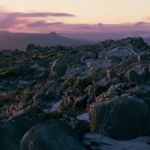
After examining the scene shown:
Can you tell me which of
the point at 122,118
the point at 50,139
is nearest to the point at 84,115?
the point at 122,118

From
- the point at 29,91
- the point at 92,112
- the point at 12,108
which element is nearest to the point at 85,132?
the point at 92,112

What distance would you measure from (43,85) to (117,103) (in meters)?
19.5

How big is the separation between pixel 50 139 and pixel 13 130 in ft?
7.84

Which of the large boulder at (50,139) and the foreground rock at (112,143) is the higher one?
the large boulder at (50,139)

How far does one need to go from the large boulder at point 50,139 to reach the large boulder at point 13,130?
1560mm

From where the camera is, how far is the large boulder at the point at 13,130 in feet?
63.9

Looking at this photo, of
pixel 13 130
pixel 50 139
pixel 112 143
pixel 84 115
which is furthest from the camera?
pixel 84 115

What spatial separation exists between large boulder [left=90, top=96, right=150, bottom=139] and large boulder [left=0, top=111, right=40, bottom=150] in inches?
88.4

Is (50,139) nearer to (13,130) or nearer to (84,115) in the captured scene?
(13,130)

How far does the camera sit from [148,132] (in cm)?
1981

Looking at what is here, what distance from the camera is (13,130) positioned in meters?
19.7

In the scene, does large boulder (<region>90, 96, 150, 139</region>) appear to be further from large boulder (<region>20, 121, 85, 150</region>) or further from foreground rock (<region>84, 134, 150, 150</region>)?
large boulder (<region>20, 121, 85, 150</region>)

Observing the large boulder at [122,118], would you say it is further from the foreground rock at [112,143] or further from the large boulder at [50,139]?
the large boulder at [50,139]

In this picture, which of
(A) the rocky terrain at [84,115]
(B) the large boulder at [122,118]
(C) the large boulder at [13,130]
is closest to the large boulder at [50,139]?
(A) the rocky terrain at [84,115]
